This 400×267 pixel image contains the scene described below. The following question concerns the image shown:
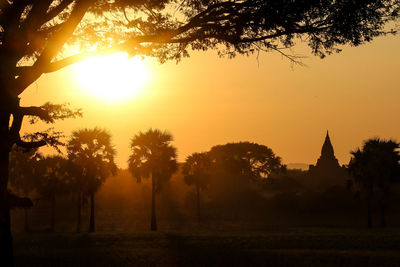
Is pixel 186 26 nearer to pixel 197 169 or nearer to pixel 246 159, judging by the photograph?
pixel 197 169

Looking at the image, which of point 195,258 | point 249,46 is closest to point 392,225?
point 195,258

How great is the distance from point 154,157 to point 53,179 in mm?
14195

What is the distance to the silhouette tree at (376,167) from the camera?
61.5 meters

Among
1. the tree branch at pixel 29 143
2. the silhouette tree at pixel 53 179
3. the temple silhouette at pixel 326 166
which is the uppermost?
the temple silhouette at pixel 326 166

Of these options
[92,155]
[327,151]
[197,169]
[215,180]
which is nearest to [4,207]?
[92,155]

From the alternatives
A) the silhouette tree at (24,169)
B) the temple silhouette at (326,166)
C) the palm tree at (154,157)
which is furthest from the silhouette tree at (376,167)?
the temple silhouette at (326,166)

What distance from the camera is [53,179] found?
6606 centimetres

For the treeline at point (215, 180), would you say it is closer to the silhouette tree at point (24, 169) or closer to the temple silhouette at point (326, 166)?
the silhouette tree at point (24, 169)

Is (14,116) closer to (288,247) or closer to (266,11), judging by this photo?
(266,11)

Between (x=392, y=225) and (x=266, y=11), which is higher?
(x=266, y=11)

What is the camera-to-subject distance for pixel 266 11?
15.9 metres

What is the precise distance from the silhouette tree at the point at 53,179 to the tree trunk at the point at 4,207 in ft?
164

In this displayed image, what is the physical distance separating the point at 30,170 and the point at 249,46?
5495 cm

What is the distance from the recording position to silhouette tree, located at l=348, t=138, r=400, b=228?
6150cm
